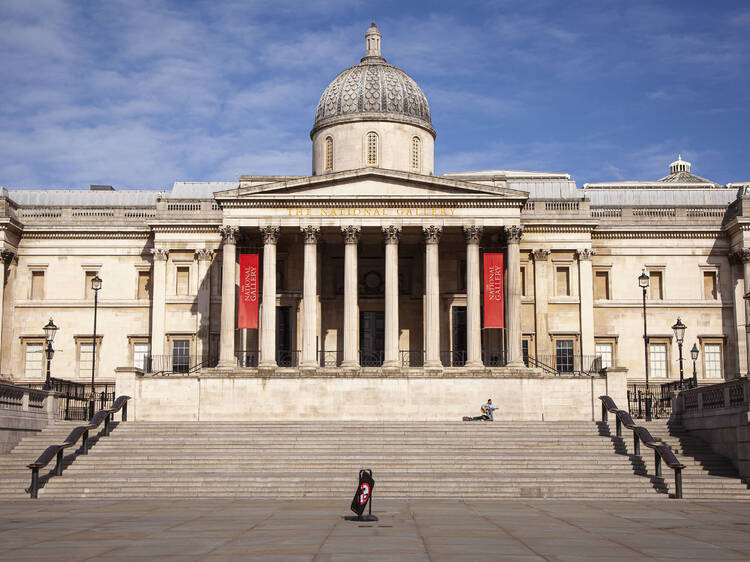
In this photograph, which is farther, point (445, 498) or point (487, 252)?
point (487, 252)

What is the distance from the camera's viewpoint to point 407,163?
173 ft

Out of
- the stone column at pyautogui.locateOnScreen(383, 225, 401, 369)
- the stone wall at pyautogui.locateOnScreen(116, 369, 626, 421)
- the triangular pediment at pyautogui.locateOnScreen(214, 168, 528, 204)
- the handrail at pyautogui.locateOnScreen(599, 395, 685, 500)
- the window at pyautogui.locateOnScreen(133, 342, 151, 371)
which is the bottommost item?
the handrail at pyautogui.locateOnScreen(599, 395, 685, 500)

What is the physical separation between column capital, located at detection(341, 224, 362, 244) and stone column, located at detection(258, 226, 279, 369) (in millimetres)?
3368

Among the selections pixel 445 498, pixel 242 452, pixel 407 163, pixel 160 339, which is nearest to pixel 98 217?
pixel 160 339

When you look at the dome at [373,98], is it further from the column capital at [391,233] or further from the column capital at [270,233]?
the column capital at [270,233]

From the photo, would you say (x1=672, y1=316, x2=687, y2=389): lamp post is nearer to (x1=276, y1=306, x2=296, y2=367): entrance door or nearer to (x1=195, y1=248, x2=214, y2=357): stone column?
(x1=276, y1=306, x2=296, y2=367): entrance door

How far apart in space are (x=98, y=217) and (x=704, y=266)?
116 ft

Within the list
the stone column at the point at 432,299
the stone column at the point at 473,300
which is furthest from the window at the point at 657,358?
the stone column at the point at 432,299

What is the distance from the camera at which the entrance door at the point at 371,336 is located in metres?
51.1

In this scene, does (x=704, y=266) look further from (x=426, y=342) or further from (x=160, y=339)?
(x=160, y=339)

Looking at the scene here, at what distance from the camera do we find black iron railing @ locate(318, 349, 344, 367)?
5019 centimetres

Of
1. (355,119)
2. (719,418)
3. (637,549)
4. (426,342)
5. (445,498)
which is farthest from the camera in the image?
(355,119)

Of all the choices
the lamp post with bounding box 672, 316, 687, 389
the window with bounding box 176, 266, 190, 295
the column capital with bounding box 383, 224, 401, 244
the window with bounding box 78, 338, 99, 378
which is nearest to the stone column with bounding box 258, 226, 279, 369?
the column capital with bounding box 383, 224, 401, 244

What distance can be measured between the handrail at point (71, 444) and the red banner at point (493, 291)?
56.8ft
